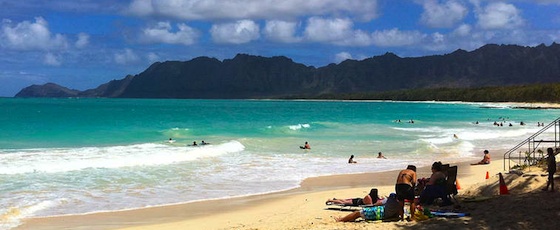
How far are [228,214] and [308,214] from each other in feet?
6.54

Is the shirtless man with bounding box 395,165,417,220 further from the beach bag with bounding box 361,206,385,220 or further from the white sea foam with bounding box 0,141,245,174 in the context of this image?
the white sea foam with bounding box 0,141,245,174

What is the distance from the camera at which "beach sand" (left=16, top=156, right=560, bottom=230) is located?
1019 centimetres

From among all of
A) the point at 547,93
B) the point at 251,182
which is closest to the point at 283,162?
the point at 251,182

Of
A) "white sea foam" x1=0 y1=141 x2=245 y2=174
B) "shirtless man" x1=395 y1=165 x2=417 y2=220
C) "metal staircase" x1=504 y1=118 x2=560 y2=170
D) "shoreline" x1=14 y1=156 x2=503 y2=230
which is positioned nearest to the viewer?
"shirtless man" x1=395 y1=165 x2=417 y2=220

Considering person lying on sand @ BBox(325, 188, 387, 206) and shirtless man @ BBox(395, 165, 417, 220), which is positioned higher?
shirtless man @ BBox(395, 165, 417, 220)

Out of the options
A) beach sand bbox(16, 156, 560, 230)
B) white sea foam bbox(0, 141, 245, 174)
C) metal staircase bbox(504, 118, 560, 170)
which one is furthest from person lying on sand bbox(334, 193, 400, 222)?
white sea foam bbox(0, 141, 245, 174)

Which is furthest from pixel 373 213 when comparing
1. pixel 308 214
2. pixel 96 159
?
→ pixel 96 159

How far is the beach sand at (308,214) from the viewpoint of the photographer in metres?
10.2

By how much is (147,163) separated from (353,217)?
46.2ft

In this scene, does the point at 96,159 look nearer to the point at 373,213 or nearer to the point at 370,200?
the point at 370,200

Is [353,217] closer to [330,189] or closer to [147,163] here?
[330,189]

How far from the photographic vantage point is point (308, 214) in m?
12.2

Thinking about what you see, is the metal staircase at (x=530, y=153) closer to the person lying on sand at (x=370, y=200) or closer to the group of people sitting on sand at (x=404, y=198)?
the group of people sitting on sand at (x=404, y=198)

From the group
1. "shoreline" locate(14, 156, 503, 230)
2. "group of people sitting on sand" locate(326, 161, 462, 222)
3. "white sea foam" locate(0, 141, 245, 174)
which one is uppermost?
"group of people sitting on sand" locate(326, 161, 462, 222)
